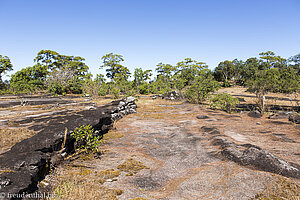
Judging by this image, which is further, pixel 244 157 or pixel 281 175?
pixel 244 157

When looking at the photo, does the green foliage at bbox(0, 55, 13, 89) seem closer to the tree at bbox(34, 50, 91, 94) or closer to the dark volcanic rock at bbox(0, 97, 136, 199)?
the tree at bbox(34, 50, 91, 94)

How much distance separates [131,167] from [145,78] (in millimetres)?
67730

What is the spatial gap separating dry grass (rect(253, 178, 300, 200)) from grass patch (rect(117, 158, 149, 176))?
174 inches

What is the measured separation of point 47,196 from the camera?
15.4 feet

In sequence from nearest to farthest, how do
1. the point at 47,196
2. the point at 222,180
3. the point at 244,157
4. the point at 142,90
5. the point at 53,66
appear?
1. the point at 47,196
2. the point at 222,180
3. the point at 244,157
4. the point at 142,90
5. the point at 53,66

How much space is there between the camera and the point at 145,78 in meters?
74.1

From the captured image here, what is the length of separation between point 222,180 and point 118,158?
193 inches

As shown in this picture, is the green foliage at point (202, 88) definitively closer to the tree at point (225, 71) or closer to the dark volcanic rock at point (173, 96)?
the dark volcanic rock at point (173, 96)

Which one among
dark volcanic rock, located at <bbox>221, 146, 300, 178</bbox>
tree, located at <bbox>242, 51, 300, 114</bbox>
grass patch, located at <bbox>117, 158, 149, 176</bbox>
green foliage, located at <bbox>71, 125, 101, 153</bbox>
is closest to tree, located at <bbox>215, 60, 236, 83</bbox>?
tree, located at <bbox>242, 51, 300, 114</bbox>

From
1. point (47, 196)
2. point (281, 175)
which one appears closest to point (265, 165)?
point (281, 175)

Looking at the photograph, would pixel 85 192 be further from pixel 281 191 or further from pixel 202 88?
pixel 202 88

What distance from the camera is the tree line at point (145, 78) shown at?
22.7m

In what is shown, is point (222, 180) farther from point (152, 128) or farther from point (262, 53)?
point (262, 53)

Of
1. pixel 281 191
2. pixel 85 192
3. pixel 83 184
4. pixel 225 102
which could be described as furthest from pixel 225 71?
pixel 85 192
